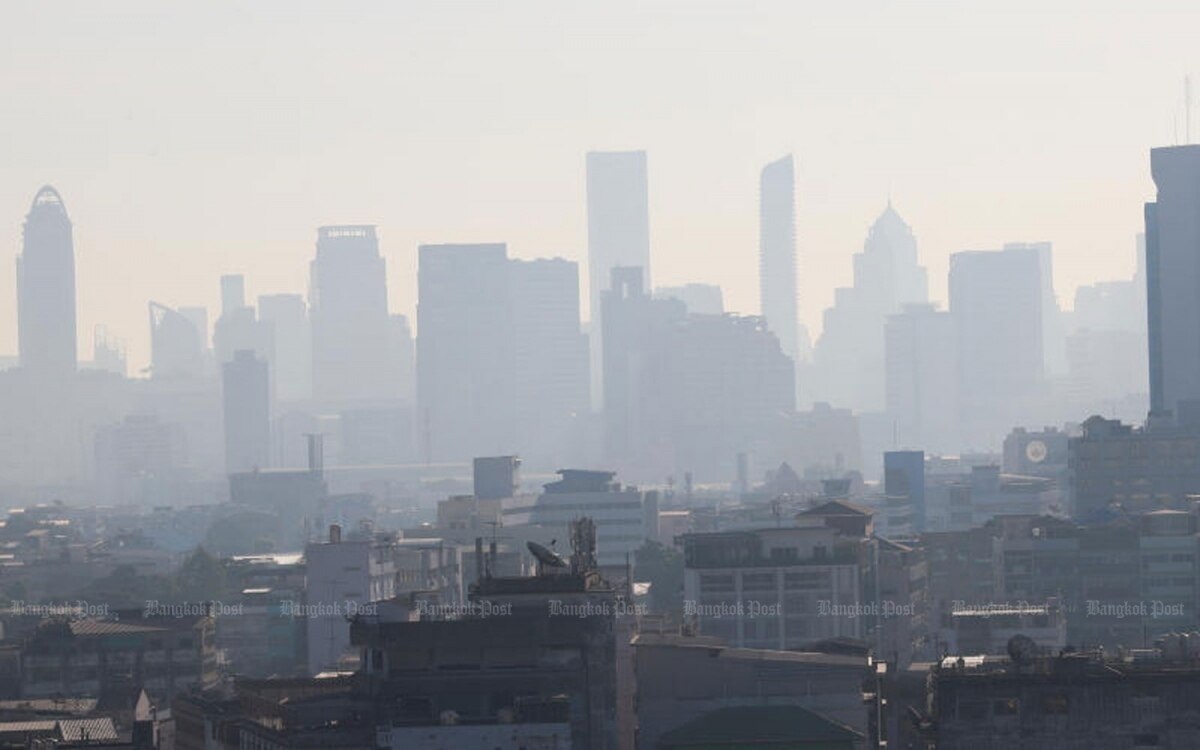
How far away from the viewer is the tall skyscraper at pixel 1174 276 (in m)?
173

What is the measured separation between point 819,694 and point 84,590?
8921 centimetres

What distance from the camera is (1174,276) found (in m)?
176

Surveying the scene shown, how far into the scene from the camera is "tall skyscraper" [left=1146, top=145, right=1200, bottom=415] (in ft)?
569

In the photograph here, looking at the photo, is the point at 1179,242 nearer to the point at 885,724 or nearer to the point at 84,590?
the point at 84,590
